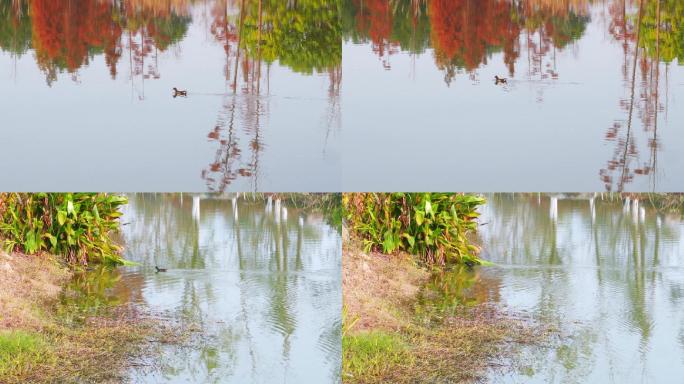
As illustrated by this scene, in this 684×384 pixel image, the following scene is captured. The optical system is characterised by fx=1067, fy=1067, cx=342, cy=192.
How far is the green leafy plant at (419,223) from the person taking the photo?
521 cm

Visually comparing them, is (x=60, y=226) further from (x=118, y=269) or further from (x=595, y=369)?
(x=595, y=369)

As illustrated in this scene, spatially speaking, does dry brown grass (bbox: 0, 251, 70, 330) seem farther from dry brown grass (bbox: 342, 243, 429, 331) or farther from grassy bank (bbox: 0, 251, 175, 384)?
dry brown grass (bbox: 342, 243, 429, 331)

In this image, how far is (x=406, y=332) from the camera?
5.22 meters

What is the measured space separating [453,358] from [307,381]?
72 cm

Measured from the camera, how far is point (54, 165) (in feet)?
16.5

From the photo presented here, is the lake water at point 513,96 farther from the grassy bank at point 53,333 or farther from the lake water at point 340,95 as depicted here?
the grassy bank at point 53,333

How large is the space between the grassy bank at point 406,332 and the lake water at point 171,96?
0.56 metres

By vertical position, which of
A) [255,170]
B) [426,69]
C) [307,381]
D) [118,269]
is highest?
[426,69]

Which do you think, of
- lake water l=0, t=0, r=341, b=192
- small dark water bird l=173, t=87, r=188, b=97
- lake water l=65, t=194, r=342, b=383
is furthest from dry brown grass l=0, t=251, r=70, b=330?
small dark water bird l=173, t=87, r=188, b=97

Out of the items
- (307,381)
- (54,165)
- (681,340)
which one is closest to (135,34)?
(54,165)

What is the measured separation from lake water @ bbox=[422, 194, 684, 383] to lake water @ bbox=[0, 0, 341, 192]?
0.97 meters

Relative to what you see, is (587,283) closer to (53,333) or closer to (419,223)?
(419,223)

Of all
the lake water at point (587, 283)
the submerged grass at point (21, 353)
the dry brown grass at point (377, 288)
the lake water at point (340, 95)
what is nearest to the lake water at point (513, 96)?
the lake water at point (340, 95)

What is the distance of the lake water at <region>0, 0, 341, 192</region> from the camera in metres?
5.05
